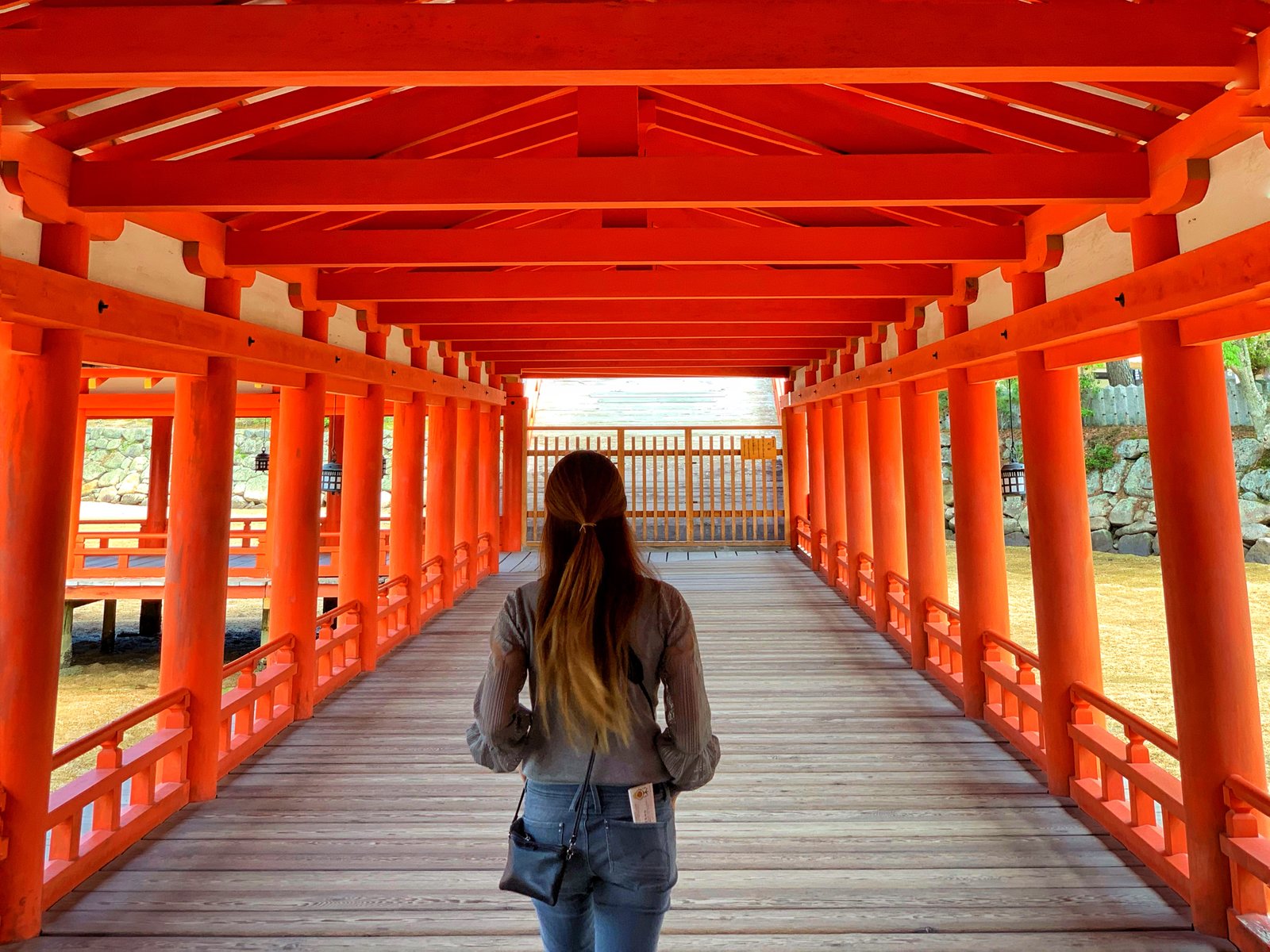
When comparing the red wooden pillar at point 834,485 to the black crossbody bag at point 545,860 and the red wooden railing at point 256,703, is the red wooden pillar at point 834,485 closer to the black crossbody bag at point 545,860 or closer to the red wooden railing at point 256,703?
the red wooden railing at point 256,703

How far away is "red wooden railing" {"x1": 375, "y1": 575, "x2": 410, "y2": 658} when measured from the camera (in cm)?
634

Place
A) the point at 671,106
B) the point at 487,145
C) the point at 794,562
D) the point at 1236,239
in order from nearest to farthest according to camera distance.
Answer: the point at 1236,239, the point at 671,106, the point at 487,145, the point at 794,562

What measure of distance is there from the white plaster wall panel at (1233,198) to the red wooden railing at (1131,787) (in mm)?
1828

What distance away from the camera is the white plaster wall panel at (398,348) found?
6.51m

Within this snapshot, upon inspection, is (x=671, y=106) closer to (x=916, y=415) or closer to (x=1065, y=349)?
(x=1065, y=349)

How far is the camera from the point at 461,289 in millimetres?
4711

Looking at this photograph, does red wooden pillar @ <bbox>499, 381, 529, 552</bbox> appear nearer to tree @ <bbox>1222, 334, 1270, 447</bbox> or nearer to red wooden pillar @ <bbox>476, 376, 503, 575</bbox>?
red wooden pillar @ <bbox>476, 376, 503, 575</bbox>

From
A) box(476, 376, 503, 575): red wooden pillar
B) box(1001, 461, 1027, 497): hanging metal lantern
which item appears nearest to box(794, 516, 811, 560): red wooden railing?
box(476, 376, 503, 575): red wooden pillar

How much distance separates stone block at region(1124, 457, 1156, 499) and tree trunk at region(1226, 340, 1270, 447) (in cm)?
188

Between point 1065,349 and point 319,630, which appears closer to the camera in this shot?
point 1065,349

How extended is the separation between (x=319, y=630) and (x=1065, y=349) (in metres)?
5.29

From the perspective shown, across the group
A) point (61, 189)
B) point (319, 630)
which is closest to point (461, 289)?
point (61, 189)

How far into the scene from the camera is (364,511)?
19.4 feet

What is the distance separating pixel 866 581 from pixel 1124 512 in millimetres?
9891
